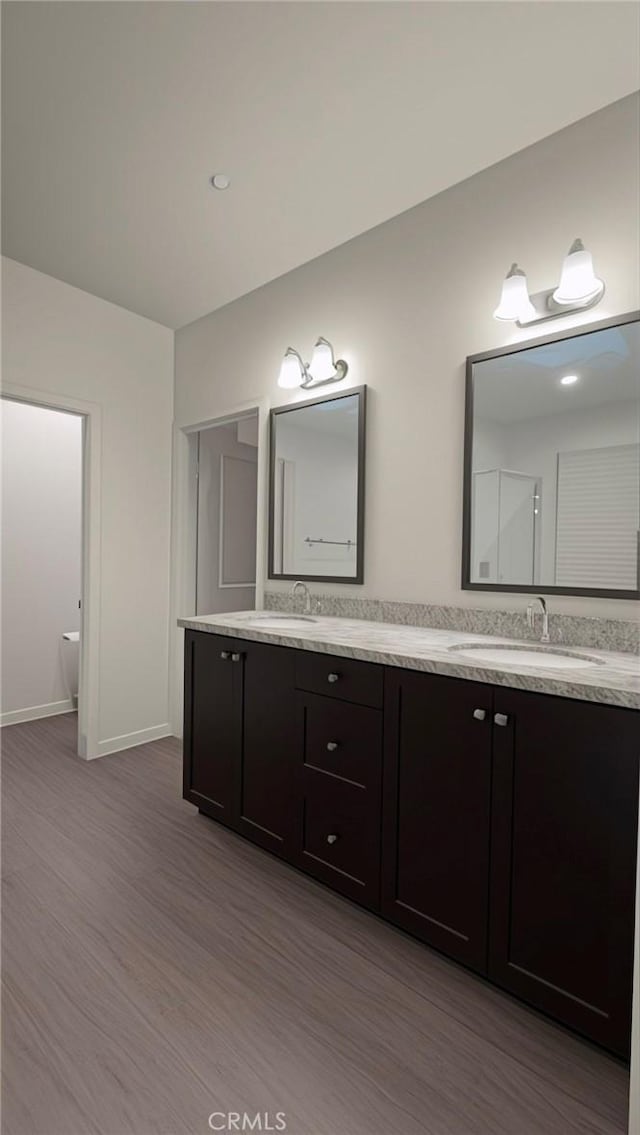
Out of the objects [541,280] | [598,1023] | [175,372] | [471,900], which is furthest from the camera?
[175,372]

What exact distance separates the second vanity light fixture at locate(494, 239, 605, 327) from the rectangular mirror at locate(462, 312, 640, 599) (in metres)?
0.08

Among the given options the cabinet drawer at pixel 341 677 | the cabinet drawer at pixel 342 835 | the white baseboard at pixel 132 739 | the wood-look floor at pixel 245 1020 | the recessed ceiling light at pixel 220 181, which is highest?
the recessed ceiling light at pixel 220 181

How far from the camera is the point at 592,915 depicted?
1335 mm

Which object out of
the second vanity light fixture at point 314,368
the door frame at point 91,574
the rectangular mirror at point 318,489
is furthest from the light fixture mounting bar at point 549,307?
the door frame at point 91,574

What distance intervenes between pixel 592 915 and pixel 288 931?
97cm

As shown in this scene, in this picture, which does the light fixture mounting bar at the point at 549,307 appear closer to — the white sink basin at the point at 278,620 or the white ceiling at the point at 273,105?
the white ceiling at the point at 273,105

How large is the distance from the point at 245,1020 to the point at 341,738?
80cm

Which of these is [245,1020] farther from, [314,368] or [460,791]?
[314,368]

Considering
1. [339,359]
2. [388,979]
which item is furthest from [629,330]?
[388,979]

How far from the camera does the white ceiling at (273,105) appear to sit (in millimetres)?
1606

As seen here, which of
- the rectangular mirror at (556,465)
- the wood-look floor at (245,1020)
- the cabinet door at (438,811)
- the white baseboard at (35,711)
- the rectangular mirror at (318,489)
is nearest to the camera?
the wood-look floor at (245,1020)

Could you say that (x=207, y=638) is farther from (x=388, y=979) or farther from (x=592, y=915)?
(x=592, y=915)

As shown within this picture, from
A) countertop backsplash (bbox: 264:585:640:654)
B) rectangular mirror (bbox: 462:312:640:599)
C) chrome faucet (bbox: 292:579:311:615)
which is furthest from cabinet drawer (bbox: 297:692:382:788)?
chrome faucet (bbox: 292:579:311:615)

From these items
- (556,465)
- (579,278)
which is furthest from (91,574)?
(579,278)
